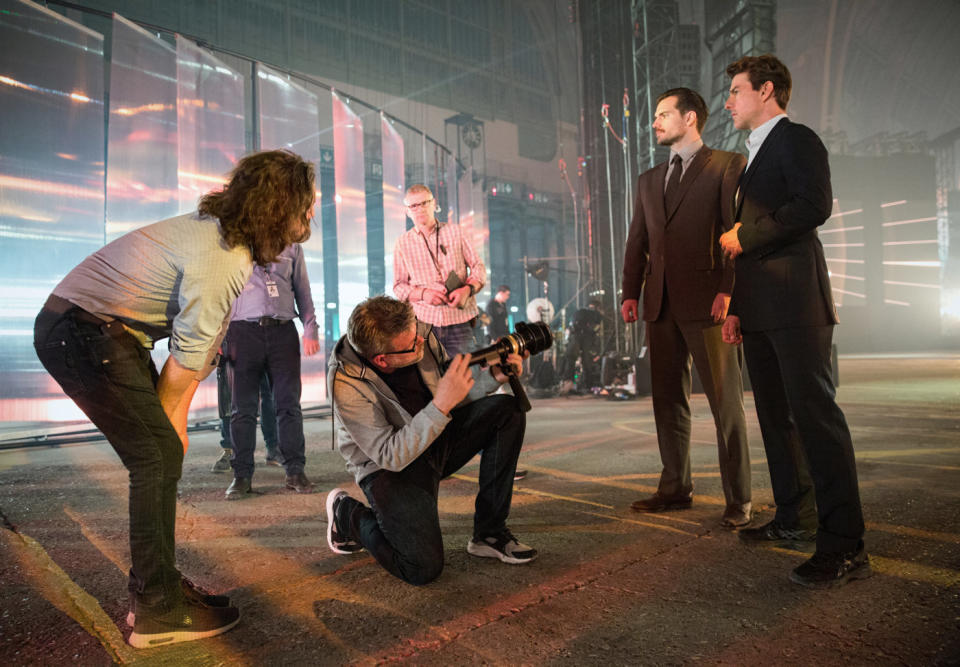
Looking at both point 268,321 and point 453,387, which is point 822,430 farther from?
point 268,321

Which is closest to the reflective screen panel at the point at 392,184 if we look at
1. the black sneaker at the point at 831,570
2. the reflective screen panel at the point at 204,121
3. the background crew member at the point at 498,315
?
the background crew member at the point at 498,315

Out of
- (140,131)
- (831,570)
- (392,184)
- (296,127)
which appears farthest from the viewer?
(392,184)

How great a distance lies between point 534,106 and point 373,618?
920 inches

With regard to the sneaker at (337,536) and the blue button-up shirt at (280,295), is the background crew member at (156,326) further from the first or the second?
the blue button-up shirt at (280,295)

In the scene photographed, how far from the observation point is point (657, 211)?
8.48 ft

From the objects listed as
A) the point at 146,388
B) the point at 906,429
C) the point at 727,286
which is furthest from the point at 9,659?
the point at 906,429

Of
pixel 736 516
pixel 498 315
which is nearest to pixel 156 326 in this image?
pixel 736 516

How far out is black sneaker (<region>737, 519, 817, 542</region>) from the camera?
6.92 feet

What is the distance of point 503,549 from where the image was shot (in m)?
2.03

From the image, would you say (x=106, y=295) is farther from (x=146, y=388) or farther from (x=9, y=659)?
(x=9, y=659)

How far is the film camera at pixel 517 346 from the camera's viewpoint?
77.7 inches

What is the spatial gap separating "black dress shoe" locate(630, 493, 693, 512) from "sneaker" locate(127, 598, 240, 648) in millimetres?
1672

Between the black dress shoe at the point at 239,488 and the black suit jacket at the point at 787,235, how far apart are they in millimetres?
2587

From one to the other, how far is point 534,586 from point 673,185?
172 centimetres
